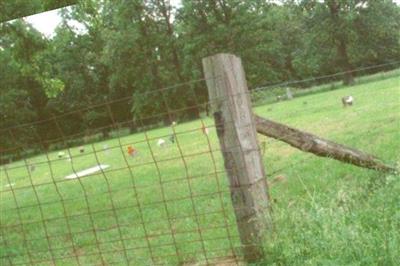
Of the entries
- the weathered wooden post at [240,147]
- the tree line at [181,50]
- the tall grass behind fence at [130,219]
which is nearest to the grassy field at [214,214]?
the tall grass behind fence at [130,219]

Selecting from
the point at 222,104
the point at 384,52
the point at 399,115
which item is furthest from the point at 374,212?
the point at 384,52

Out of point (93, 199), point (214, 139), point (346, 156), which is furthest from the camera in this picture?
point (214, 139)

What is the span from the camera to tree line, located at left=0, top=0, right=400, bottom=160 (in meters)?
53.8

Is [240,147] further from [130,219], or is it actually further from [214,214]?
[130,219]

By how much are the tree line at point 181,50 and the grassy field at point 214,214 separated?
38121 mm

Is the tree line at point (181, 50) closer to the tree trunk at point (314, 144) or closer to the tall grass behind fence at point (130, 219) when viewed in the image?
the tall grass behind fence at point (130, 219)

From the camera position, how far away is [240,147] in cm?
489

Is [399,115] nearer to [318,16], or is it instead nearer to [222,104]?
[222,104]

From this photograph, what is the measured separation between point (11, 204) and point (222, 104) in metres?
11.7

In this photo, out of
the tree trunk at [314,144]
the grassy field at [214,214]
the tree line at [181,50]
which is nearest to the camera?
the grassy field at [214,214]

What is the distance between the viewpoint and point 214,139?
1920 cm

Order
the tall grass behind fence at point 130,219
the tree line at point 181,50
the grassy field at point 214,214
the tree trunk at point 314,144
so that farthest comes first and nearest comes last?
the tree line at point 181,50 → the tall grass behind fence at point 130,219 → the tree trunk at point 314,144 → the grassy field at point 214,214

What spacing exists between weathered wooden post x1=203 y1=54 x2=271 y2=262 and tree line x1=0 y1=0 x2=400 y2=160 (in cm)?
4685

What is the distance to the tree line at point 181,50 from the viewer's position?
2120 inches
